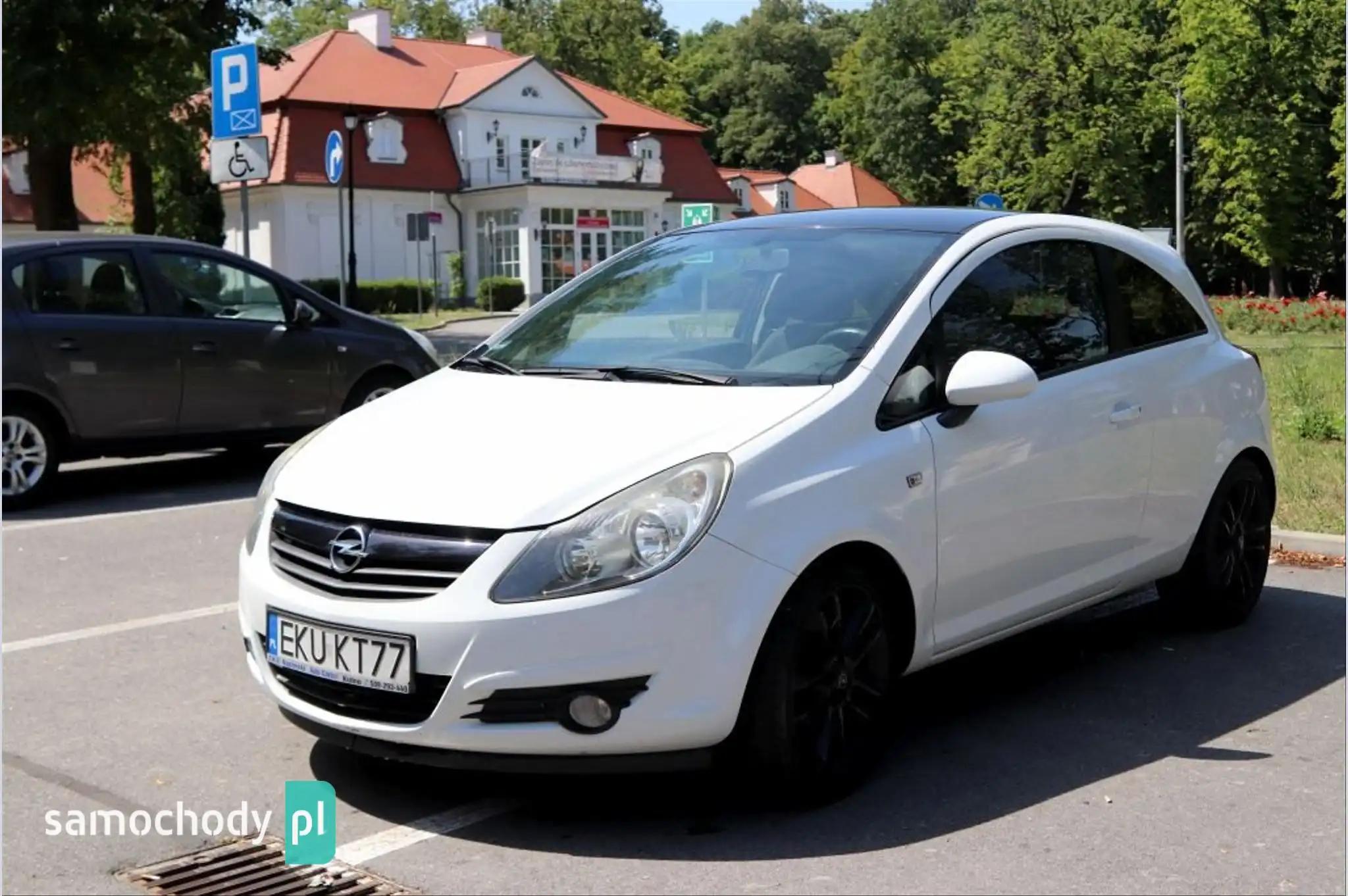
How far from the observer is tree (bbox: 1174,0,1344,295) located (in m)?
57.8

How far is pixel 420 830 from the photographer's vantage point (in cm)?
453

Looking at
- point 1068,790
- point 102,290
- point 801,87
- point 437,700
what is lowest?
point 1068,790

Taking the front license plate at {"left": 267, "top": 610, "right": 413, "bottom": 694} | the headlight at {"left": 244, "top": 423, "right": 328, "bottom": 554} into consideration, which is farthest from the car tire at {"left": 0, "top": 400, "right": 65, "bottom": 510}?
the front license plate at {"left": 267, "top": 610, "right": 413, "bottom": 694}

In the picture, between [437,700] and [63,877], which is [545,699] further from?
[63,877]

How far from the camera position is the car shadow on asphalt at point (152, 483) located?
10695 millimetres

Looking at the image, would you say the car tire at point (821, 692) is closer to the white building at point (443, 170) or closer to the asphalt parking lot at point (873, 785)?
the asphalt parking lot at point (873, 785)

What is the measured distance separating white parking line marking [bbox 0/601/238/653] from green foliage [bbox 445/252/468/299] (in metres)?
48.6

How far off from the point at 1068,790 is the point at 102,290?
8.05 m

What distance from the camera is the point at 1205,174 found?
63781 mm

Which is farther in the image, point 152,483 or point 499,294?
point 499,294

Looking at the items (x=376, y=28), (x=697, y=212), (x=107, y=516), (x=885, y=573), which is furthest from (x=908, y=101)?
(x=885, y=573)

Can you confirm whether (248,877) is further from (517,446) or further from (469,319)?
(469,319)

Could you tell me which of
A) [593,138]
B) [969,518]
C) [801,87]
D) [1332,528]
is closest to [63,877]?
[969,518]

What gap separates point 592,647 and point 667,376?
1.20 metres
